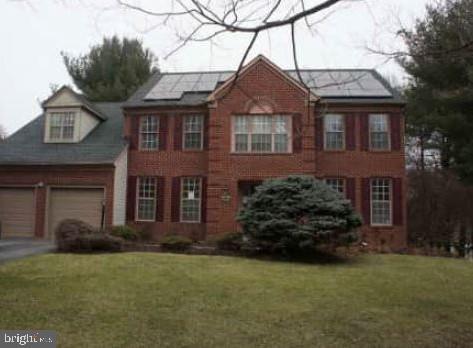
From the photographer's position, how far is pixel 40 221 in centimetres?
1744

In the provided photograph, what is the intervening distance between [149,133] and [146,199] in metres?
2.73

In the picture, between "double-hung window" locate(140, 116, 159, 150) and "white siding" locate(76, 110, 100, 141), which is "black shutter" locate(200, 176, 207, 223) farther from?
"white siding" locate(76, 110, 100, 141)

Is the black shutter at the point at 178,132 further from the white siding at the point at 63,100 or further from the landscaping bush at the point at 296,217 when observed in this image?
the landscaping bush at the point at 296,217

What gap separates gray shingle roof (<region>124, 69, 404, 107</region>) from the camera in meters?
17.4

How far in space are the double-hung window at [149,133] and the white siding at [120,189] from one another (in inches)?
33.1

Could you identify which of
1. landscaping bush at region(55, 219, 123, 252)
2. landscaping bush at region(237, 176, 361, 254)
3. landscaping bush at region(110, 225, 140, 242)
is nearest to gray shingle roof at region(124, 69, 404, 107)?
landscaping bush at region(237, 176, 361, 254)

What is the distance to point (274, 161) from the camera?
16953mm

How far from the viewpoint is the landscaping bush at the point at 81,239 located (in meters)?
12.7

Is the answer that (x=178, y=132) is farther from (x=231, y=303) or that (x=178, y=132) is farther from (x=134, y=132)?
(x=231, y=303)

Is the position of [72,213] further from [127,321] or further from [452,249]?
[452,249]

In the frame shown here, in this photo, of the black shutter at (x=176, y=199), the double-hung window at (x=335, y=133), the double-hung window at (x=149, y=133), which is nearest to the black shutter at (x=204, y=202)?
the black shutter at (x=176, y=199)

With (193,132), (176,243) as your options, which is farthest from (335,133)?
(176,243)

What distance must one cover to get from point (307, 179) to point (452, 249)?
25.7ft

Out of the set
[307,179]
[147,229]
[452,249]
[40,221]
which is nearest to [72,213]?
[40,221]
